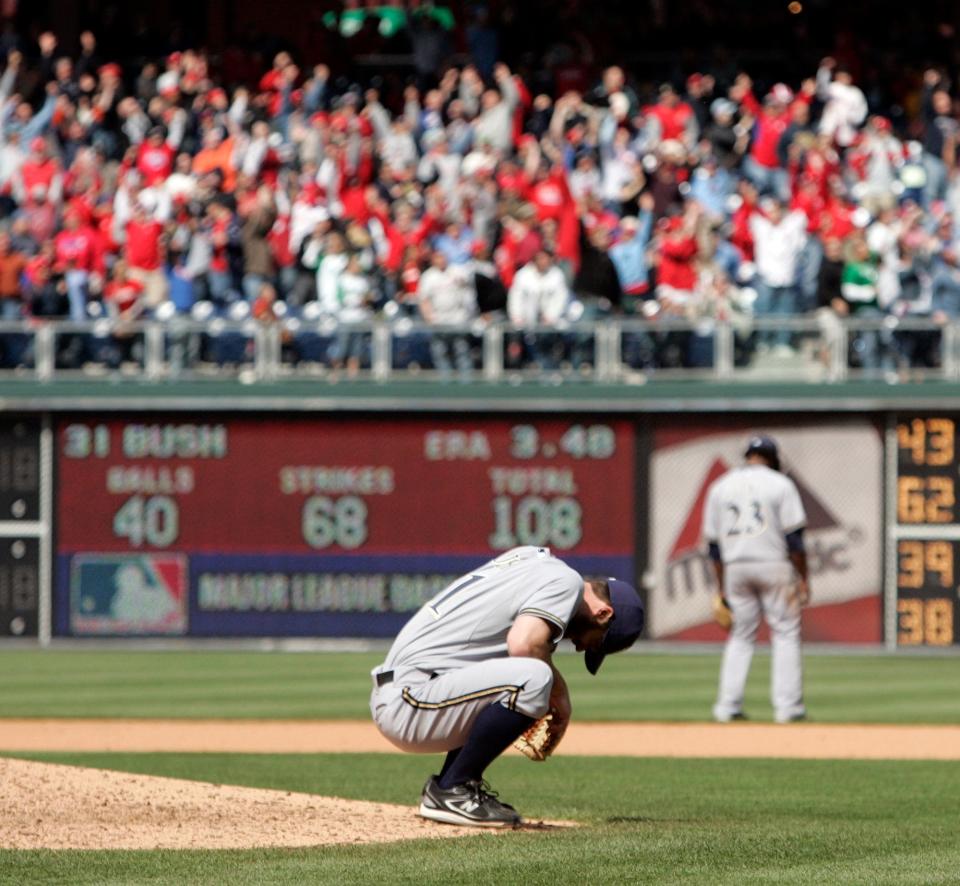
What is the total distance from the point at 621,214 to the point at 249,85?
18.4 ft

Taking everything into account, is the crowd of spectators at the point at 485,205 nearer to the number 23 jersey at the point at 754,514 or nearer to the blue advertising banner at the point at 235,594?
the blue advertising banner at the point at 235,594

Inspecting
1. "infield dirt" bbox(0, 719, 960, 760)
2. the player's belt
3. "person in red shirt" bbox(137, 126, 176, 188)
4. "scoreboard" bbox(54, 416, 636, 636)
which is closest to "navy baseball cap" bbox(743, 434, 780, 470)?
"infield dirt" bbox(0, 719, 960, 760)

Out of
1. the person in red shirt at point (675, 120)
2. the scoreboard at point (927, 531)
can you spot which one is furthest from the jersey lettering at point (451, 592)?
the person in red shirt at point (675, 120)

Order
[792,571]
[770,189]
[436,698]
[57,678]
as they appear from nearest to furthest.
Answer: [436,698] → [792,571] → [57,678] → [770,189]

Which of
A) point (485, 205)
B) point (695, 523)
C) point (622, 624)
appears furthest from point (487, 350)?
point (622, 624)

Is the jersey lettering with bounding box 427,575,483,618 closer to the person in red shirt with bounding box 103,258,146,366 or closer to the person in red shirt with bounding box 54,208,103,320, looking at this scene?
the person in red shirt with bounding box 103,258,146,366

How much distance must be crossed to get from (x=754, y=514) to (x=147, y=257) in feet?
33.4

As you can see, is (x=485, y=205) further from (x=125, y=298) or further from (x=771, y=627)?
(x=771, y=627)

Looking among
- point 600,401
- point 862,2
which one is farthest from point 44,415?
point 862,2

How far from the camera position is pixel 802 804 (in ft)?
30.4

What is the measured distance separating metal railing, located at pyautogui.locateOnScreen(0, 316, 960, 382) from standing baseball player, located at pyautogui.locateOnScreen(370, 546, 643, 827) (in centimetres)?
1254

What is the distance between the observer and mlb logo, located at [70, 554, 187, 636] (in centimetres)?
2147

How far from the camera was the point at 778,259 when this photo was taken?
68.3 feet

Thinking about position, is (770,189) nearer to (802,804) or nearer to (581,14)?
(581,14)
